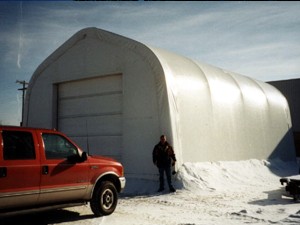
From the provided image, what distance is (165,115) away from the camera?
10656 millimetres

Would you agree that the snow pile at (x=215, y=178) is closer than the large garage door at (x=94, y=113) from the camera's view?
Yes

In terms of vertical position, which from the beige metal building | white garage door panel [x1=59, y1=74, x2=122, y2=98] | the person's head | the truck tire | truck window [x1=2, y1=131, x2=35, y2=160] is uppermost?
the beige metal building

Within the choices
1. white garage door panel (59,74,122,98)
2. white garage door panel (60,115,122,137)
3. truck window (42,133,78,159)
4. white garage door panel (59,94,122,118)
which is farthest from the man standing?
truck window (42,133,78,159)

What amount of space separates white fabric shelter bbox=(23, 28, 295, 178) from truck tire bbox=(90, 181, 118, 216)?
3.94m

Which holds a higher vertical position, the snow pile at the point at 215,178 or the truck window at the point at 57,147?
the truck window at the point at 57,147

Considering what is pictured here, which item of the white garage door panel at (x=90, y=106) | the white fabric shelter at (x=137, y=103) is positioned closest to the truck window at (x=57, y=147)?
the white fabric shelter at (x=137, y=103)

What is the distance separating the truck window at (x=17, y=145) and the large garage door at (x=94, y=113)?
6.38m

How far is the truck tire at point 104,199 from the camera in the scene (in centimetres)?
656

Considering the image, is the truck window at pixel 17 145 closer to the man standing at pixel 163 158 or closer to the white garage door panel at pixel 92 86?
the man standing at pixel 163 158

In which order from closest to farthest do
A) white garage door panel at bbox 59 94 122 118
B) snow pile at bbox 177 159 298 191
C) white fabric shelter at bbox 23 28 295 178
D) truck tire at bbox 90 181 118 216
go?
truck tire at bbox 90 181 118 216, snow pile at bbox 177 159 298 191, white fabric shelter at bbox 23 28 295 178, white garage door panel at bbox 59 94 122 118

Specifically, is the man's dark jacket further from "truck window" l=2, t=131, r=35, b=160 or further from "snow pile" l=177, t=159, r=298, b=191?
"truck window" l=2, t=131, r=35, b=160

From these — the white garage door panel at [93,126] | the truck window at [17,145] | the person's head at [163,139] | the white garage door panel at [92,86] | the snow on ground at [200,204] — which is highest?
the white garage door panel at [92,86]

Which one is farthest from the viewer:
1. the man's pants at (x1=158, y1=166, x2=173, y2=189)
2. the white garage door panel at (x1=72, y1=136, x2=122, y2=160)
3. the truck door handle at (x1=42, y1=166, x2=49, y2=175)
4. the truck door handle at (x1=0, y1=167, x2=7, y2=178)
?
the white garage door panel at (x1=72, y1=136, x2=122, y2=160)

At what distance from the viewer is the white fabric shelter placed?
36.3 feet
